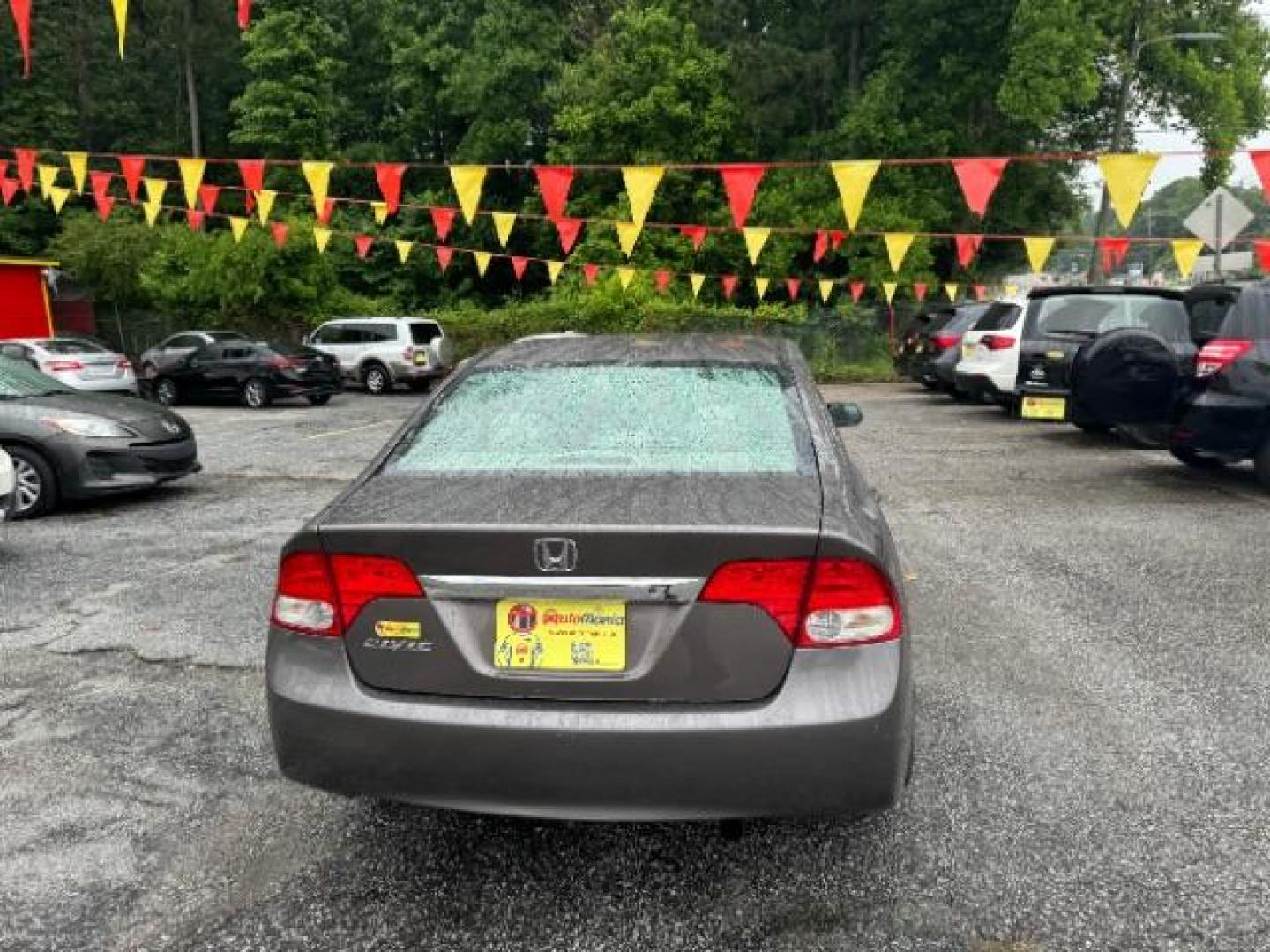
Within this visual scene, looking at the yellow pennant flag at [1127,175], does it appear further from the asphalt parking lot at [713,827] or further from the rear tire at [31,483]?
the rear tire at [31,483]

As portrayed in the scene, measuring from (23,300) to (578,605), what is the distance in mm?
28782

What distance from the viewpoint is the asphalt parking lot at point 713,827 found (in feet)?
8.07

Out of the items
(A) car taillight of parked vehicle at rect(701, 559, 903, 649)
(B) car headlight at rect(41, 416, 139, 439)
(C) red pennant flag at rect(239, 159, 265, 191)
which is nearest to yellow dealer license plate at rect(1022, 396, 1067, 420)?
(B) car headlight at rect(41, 416, 139, 439)

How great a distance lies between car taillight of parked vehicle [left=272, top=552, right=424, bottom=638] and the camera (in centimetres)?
234

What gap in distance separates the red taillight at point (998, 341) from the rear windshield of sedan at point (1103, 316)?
103 centimetres

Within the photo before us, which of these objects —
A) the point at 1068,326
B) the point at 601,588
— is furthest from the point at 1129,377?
the point at 601,588

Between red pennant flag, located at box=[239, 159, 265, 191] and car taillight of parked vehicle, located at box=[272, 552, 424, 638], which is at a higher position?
red pennant flag, located at box=[239, 159, 265, 191]

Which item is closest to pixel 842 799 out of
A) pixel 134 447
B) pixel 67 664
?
pixel 67 664

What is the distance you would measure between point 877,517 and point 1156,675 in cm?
213

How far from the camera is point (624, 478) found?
2561 millimetres

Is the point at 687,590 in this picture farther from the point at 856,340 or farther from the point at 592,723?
the point at 856,340

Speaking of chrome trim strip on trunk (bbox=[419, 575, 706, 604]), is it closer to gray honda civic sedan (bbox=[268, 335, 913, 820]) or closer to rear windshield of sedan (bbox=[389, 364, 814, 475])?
gray honda civic sedan (bbox=[268, 335, 913, 820])

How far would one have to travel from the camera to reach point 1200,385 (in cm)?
779

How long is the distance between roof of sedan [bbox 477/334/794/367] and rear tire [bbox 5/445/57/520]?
5.46 metres
